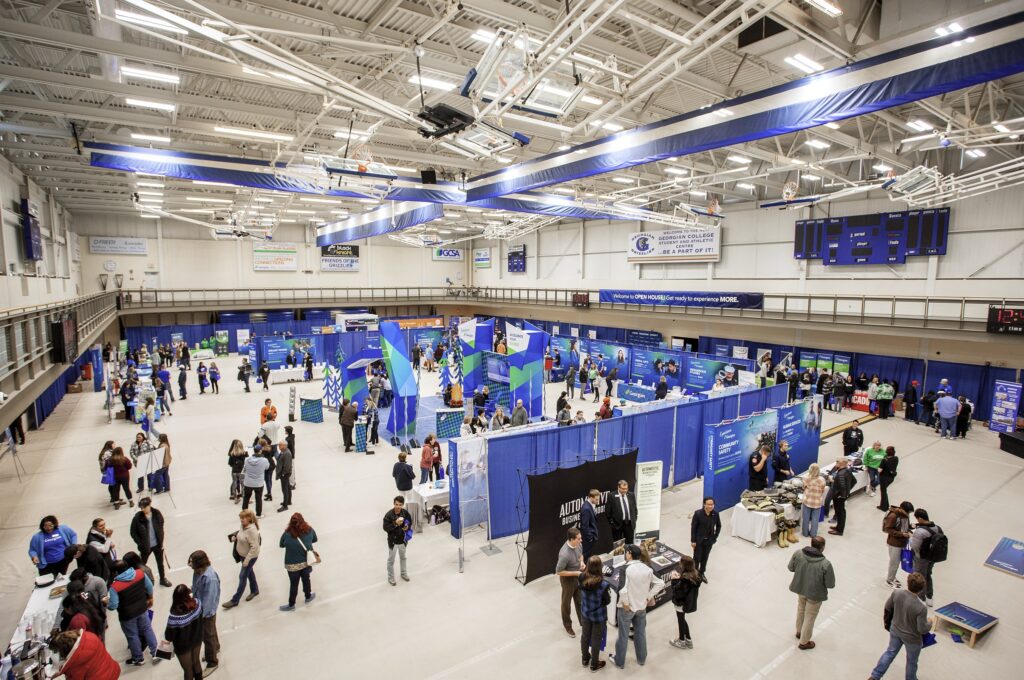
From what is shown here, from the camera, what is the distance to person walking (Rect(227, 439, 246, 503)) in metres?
9.14

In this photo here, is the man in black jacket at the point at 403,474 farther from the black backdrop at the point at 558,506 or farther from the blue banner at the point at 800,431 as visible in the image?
the blue banner at the point at 800,431

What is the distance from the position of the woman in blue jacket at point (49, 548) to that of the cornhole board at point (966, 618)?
1022 cm

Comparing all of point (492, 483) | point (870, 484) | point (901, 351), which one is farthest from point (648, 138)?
point (901, 351)

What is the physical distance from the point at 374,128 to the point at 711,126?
21.5 feet

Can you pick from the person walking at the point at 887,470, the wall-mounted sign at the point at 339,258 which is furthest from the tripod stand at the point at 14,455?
the wall-mounted sign at the point at 339,258

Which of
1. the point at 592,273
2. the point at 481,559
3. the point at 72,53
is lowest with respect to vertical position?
the point at 481,559

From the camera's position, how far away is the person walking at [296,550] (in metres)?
6.08

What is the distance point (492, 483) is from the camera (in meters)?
8.01

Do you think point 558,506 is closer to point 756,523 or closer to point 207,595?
point 756,523

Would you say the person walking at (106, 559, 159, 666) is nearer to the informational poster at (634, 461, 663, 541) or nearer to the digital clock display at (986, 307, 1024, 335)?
the informational poster at (634, 461, 663, 541)

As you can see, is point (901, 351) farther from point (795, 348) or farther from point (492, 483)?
point (492, 483)

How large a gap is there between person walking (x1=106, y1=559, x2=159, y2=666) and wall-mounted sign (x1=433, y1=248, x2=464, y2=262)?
118ft

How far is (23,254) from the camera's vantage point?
46.1 ft

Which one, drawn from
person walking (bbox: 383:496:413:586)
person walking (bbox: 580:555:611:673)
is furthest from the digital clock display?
person walking (bbox: 383:496:413:586)
